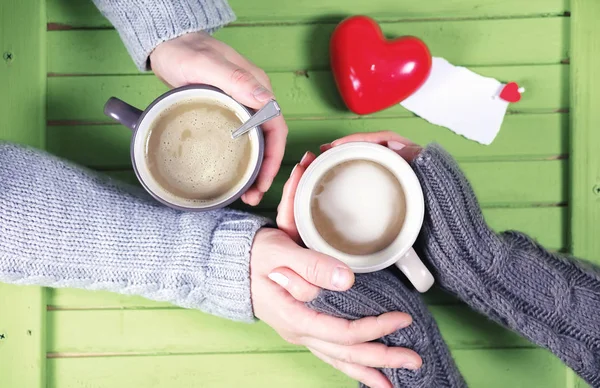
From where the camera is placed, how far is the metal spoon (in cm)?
77

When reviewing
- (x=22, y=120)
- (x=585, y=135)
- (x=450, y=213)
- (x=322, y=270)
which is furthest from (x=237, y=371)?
(x=585, y=135)

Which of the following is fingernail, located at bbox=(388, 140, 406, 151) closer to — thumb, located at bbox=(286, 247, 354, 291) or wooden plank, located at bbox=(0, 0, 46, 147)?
thumb, located at bbox=(286, 247, 354, 291)

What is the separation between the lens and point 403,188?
0.83 metres

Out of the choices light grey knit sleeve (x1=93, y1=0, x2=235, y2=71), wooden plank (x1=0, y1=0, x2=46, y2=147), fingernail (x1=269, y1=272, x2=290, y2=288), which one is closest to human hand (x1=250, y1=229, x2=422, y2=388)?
fingernail (x1=269, y1=272, x2=290, y2=288)

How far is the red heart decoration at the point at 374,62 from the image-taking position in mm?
952

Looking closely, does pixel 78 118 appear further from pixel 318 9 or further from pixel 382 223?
pixel 382 223

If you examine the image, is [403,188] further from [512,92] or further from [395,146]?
[512,92]

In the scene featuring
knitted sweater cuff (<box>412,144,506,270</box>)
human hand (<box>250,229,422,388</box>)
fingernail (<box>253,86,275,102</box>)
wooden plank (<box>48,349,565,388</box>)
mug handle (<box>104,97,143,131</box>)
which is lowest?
wooden plank (<box>48,349,565,388</box>)

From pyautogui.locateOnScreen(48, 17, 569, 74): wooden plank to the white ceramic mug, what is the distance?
237 mm

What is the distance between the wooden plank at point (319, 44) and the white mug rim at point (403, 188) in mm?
238

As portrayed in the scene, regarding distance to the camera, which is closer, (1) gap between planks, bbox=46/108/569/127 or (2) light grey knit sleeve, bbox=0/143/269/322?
(2) light grey knit sleeve, bbox=0/143/269/322

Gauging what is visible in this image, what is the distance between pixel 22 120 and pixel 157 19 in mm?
315

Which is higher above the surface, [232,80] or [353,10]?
[353,10]

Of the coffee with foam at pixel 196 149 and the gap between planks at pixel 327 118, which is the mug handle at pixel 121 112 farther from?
the gap between planks at pixel 327 118
